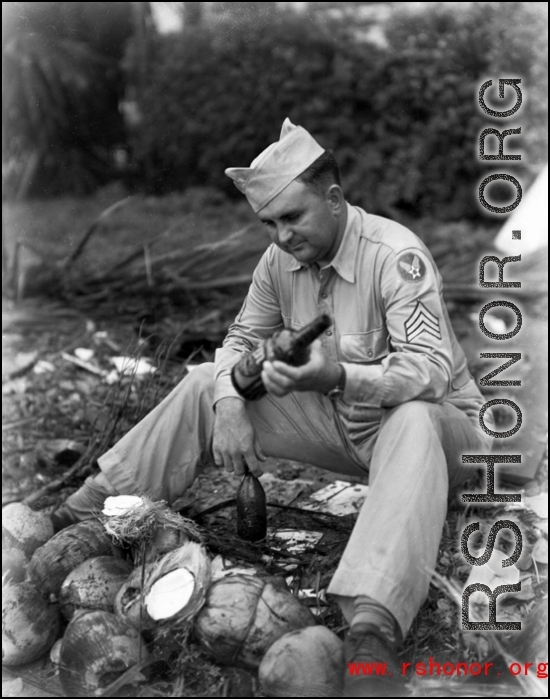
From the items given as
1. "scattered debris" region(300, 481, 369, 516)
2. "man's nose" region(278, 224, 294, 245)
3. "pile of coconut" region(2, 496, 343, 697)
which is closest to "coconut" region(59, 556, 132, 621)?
"pile of coconut" region(2, 496, 343, 697)

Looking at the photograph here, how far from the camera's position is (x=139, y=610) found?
2.52 m

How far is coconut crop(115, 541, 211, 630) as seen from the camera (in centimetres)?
248

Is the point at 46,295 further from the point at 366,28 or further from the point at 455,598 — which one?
the point at 366,28

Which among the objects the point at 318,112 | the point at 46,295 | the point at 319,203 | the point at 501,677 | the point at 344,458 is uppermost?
the point at 318,112

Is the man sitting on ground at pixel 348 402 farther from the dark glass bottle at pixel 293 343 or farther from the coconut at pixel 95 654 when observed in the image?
the coconut at pixel 95 654

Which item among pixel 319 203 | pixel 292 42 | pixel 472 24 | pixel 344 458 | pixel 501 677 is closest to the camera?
pixel 501 677

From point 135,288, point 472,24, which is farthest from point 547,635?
point 472,24

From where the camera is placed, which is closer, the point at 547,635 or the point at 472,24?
the point at 547,635

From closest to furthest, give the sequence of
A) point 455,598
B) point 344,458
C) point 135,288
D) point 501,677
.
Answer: point 501,677 < point 455,598 < point 344,458 < point 135,288

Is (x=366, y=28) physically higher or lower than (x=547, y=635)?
higher

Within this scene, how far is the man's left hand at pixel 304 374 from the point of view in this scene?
2.44 meters

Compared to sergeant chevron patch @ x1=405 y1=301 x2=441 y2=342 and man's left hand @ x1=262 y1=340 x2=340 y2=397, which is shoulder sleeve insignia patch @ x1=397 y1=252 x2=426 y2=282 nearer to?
sergeant chevron patch @ x1=405 y1=301 x2=441 y2=342

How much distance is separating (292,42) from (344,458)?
6765 mm

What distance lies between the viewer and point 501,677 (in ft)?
7.82
